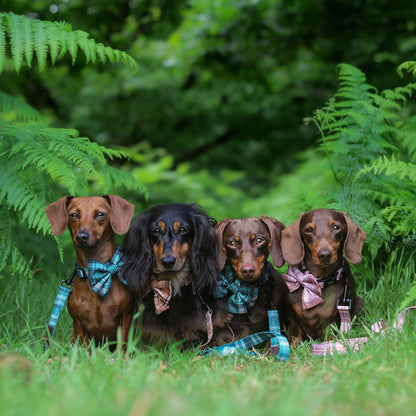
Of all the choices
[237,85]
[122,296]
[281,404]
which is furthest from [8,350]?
[237,85]

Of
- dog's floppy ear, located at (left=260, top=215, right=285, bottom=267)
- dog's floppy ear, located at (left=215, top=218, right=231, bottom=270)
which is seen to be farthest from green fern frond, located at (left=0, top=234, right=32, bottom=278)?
dog's floppy ear, located at (left=260, top=215, right=285, bottom=267)

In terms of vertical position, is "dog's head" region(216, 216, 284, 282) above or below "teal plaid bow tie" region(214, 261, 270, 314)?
above

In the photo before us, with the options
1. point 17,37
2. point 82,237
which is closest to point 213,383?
point 82,237

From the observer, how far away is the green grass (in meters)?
1.87

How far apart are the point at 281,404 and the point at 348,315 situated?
1.53 metres

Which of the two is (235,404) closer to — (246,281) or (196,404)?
(196,404)

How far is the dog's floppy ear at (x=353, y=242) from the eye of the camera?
3305 mm

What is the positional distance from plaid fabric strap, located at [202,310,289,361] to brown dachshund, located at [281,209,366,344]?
16 cm

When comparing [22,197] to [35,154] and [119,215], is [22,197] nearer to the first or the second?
[35,154]

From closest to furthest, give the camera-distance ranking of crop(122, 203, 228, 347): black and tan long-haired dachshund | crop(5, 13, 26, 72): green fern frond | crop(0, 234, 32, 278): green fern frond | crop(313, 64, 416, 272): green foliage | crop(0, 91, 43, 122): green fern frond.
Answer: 1. crop(122, 203, 228, 347): black and tan long-haired dachshund
2. crop(5, 13, 26, 72): green fern frond
3. crop(0, 234, 32, 278): green fern frond
4. crop(313, 64, 416, 272): green foliage
5. crop(0, 91, 43, 122): green fern frond

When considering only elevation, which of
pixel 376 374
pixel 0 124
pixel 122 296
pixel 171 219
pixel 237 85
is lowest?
pixel 376 374

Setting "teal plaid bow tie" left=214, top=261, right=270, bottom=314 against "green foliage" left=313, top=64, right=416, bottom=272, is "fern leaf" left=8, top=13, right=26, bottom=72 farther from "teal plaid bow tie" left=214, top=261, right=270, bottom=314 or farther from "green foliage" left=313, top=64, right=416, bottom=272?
"green foliage" left=313, top=64, right=416, bottom=272

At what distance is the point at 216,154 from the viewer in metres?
9.80

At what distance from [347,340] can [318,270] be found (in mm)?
506
